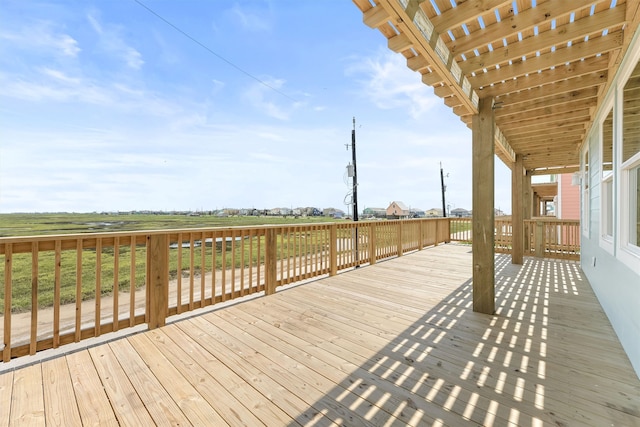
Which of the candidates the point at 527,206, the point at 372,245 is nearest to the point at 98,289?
the point at 372,245

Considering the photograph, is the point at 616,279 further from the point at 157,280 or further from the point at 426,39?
the point at 157,280

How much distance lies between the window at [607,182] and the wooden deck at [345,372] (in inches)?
35.4

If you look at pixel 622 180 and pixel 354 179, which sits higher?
pixel 354 179

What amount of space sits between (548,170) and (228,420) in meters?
9.33

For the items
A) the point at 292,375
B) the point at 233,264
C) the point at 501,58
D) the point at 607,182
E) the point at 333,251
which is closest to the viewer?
the point at 292,375

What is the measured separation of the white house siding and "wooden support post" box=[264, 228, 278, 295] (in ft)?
10.3

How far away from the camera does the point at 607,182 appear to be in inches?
112

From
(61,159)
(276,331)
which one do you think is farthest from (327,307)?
(61,159)

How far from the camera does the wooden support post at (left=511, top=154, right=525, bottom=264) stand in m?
5.45

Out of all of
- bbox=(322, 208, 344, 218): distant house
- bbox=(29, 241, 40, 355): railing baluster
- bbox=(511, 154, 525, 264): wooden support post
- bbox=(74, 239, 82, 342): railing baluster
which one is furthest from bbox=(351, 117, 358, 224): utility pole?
bbox=(29, 241, 40, 355): railing baluster

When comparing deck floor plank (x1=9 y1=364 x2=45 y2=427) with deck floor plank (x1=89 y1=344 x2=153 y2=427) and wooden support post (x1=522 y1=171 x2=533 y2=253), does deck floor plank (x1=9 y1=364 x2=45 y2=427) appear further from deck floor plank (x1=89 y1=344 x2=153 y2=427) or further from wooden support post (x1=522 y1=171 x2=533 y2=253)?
wooden support post (x1=522 y1=171 x2=533 y2=253)

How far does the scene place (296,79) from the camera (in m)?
8.30

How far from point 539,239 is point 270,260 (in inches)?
247

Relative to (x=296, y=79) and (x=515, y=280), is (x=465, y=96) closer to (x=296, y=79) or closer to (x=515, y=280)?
(x=515, y=280)
